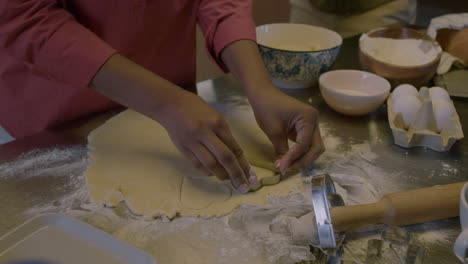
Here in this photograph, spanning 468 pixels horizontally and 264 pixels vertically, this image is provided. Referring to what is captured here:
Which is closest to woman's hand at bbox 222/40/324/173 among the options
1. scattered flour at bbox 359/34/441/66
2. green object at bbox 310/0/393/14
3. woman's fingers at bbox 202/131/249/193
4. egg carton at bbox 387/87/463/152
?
woman's fingers at bbox 202/131/249/193

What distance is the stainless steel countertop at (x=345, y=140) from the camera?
86cm

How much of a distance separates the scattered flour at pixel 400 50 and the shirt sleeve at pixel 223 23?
412 mm

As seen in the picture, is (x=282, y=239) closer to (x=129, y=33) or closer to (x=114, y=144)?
(x=114, y=144)

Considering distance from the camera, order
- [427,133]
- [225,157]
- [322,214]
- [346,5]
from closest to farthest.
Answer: [322,214]
[225,157]
[427,133]
[346,5]

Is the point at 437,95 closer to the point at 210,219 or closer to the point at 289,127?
the point at 289,127

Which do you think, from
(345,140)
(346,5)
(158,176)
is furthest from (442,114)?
(346,5)

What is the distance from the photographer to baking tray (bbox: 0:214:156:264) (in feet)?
2.34

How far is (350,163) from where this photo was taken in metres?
1.03

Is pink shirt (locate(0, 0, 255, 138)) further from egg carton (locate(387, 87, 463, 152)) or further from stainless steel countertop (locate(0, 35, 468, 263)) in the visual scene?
egg carton (locate(387, 87, 463, 152))

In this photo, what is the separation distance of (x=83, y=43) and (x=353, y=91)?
2.44ft

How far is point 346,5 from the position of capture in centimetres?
197

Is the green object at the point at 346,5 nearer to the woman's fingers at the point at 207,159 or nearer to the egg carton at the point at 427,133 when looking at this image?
the egg carton at the point at 427,133

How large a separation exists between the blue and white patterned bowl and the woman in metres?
0.12

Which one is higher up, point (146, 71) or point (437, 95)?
point (146, 71)
